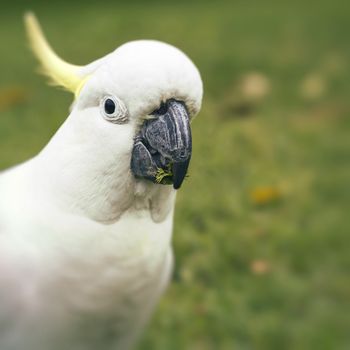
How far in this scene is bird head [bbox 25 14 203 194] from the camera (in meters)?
1.67

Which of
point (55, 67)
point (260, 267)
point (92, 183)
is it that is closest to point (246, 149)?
point (260, 267)

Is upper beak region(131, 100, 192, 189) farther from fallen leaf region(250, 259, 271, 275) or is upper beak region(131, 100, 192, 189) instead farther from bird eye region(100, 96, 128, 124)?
fallen leaf region(250, 259, 271, 275)

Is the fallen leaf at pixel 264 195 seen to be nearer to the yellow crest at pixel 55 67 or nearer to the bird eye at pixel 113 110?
the yellow crest at pixel 55 67

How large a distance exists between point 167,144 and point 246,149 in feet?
7.79

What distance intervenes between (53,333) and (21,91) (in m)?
2.75

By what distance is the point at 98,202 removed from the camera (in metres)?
1.85

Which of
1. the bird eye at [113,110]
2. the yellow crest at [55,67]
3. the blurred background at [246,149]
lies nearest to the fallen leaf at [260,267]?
the blurred background at [246,149]

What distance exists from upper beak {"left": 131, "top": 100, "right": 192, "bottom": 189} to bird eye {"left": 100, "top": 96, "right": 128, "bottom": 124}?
0.18 feet

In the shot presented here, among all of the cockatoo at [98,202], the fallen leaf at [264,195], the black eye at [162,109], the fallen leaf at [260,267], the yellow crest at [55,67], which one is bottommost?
the cockatoo at [98,202]

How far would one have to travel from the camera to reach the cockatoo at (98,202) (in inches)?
66.8

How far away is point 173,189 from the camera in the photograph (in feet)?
6.23

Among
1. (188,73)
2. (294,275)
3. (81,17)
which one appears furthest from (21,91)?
(188,73)

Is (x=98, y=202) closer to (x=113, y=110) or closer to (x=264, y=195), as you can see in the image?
(x=113, y=110)

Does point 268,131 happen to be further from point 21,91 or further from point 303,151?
point 21,91
